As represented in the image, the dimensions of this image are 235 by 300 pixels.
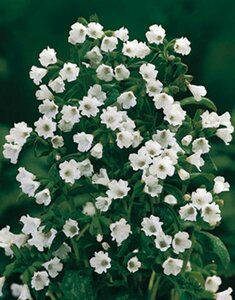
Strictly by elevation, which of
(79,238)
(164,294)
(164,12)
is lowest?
(164,294)

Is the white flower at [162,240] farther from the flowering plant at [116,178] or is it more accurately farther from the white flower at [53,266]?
the white flower at [53,266]

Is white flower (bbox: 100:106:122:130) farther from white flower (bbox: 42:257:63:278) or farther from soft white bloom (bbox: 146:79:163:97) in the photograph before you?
white flower (bbox: 42:257:63:278)

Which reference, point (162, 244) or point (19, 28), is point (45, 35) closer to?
point (19, 28)

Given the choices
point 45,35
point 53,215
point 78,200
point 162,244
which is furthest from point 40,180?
point 45,35

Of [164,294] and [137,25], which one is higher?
[137,25]

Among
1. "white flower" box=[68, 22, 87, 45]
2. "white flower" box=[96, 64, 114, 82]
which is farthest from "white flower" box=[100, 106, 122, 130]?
"white flower" box=[68, 22, 87, 45]

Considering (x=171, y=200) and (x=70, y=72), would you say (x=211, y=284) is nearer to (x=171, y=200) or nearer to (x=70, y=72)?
(x=171, y=200)
